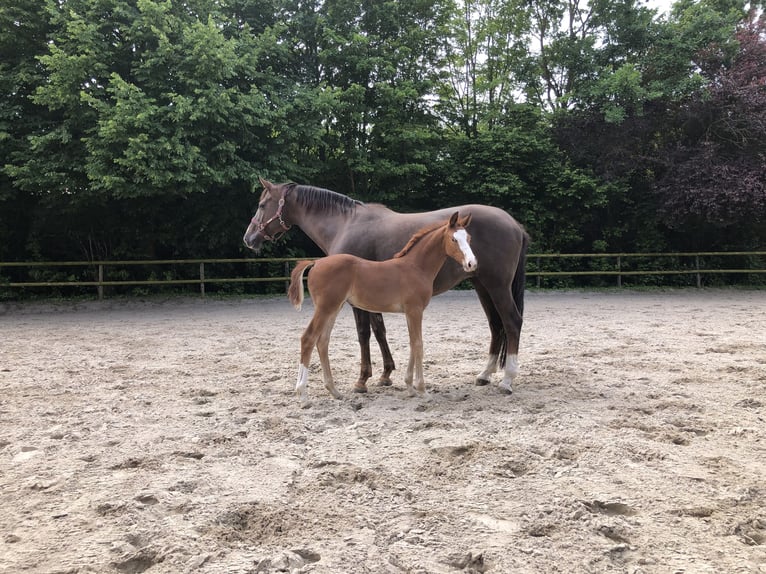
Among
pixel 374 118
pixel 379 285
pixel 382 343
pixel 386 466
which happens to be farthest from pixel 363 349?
pixel 374 118

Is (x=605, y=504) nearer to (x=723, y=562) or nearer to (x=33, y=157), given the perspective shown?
(x=723, y=562)

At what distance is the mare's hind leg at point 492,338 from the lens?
15.6 feet

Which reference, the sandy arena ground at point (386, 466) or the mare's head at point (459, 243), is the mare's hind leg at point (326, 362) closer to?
the sandy arena ground at point (386, 466)

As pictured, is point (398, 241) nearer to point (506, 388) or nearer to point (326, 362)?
point (326, 362)

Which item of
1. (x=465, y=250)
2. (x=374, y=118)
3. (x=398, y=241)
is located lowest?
(x=465, y=250)

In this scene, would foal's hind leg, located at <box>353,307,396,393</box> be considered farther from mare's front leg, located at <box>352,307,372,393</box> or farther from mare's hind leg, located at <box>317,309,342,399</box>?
mare's hind leg, located at <box>317,309,342,399</box>

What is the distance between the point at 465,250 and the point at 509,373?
1.38 metres

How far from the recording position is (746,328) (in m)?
7.59

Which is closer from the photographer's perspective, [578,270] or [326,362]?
[326,362]

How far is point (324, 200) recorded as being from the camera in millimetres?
5133

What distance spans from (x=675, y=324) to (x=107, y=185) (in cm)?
1144

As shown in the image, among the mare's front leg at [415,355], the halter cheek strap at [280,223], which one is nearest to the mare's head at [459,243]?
the mare's front leg at [415,355]

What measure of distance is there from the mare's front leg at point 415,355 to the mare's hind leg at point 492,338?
78 centimetres

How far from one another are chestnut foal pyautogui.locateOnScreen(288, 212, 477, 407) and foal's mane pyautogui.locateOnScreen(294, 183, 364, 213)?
105cm
